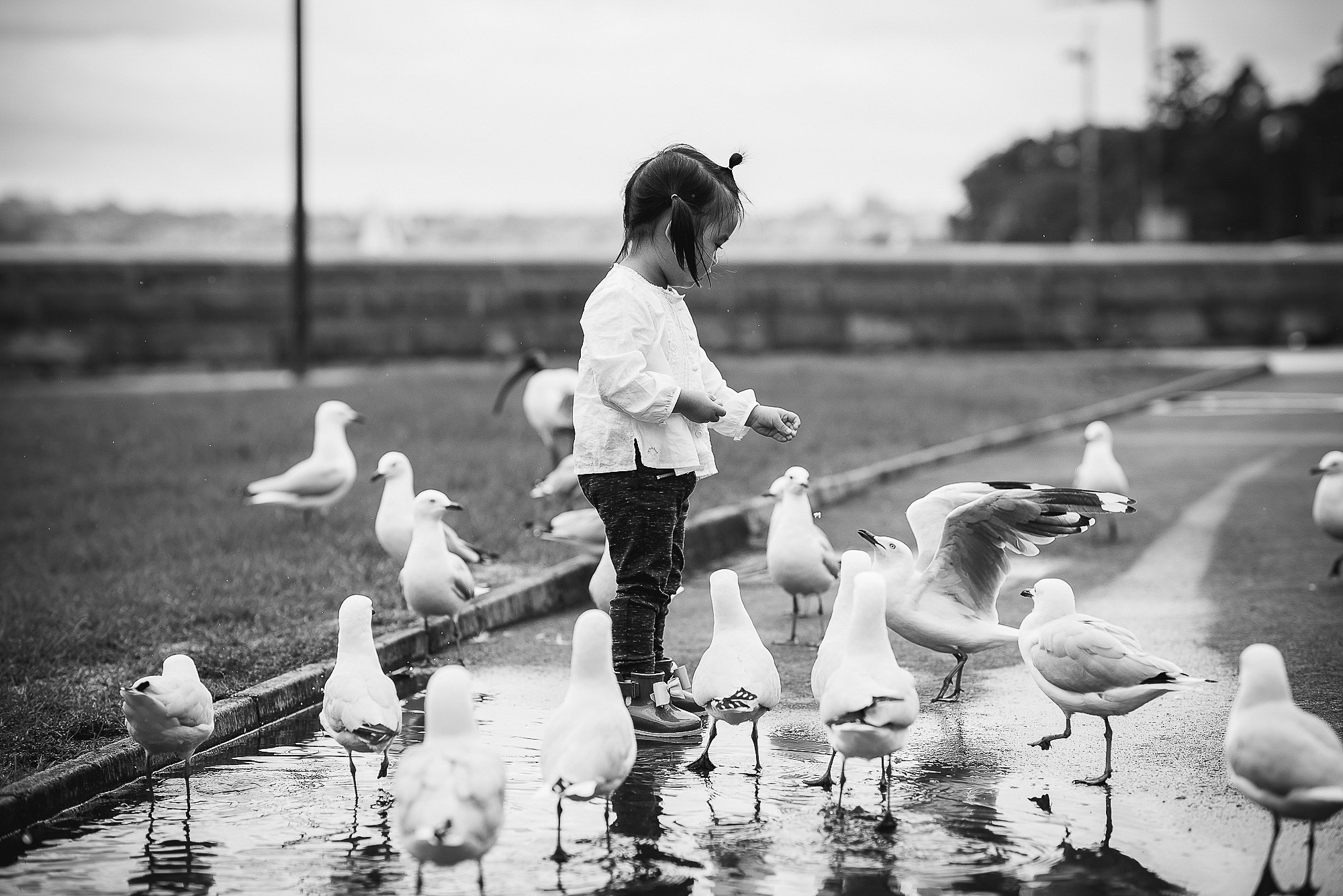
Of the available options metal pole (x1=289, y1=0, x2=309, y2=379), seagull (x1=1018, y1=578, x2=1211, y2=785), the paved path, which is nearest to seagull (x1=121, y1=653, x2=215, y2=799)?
the paved path

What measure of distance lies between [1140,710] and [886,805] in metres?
1.77

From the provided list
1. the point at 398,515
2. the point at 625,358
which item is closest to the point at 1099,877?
the point at 625,358

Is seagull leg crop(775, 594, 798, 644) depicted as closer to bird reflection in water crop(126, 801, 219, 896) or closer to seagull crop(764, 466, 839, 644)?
seagull crop(764, 466, 839, 644)

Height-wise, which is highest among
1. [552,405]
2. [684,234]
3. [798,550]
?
[684,234]

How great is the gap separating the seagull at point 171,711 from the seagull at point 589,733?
1312 millimetres

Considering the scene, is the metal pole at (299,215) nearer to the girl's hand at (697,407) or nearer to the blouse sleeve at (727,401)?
the blouse sleeve at (727,401)

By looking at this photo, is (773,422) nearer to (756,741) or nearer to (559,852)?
(756,741)

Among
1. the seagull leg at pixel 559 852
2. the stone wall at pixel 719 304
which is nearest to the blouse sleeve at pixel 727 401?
the seagull leg at pixel 559 852

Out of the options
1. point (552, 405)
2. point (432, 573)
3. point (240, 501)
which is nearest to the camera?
point (432, 573)

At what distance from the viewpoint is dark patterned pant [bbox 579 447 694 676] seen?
5188 millimetres

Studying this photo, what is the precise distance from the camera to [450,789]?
3.80m

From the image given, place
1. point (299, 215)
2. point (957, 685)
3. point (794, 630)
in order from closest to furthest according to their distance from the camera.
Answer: point (957, 685)
point (794, 630)
point (299, 215)

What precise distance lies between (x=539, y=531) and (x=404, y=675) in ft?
7.01

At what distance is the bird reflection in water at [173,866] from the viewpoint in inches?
159
